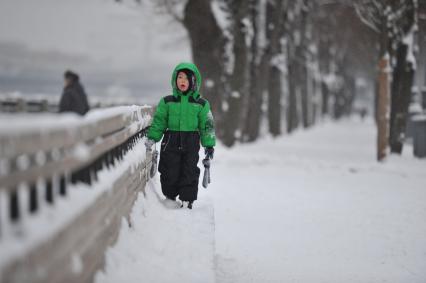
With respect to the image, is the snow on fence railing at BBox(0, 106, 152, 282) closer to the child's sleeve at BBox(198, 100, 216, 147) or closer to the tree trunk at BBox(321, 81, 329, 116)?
the child's sleeve at BBox(198, 100, 216, 147)

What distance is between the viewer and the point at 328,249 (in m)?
6.83

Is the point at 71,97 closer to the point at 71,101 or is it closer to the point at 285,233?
the point at 71,101

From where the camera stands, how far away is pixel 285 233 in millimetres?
7570

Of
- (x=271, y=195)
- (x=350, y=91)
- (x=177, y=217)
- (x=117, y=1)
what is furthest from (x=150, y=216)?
(x=350, y=91)

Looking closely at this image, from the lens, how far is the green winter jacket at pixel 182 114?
586cm

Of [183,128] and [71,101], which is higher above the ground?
[71,101]

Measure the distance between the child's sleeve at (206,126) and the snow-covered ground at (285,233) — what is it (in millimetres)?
774

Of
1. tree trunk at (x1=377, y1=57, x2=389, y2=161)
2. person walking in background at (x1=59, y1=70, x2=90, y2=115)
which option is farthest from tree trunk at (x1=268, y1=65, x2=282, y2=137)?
person walking in background at (x1=59, y1=70, x2=90, y2=115)

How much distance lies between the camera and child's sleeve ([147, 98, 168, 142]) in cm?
588

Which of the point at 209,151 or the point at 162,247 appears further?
the point at 209,151

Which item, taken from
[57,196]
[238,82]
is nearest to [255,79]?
[238,82]

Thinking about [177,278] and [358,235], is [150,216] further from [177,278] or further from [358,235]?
[358,235]

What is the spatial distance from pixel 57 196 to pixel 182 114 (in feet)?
10.2

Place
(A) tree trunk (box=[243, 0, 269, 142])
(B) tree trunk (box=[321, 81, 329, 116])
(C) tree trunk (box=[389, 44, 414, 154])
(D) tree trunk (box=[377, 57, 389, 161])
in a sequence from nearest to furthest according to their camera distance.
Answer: (D) tree trunk (box=[377, 57, 389, 161]) < (C) tree trunk (box=[389, 44, 414, 154]) < (A) tree trunk (box=[243, 0, 269, 142]) < (B) tree trunk (box=[321, 81, 329, 116])
